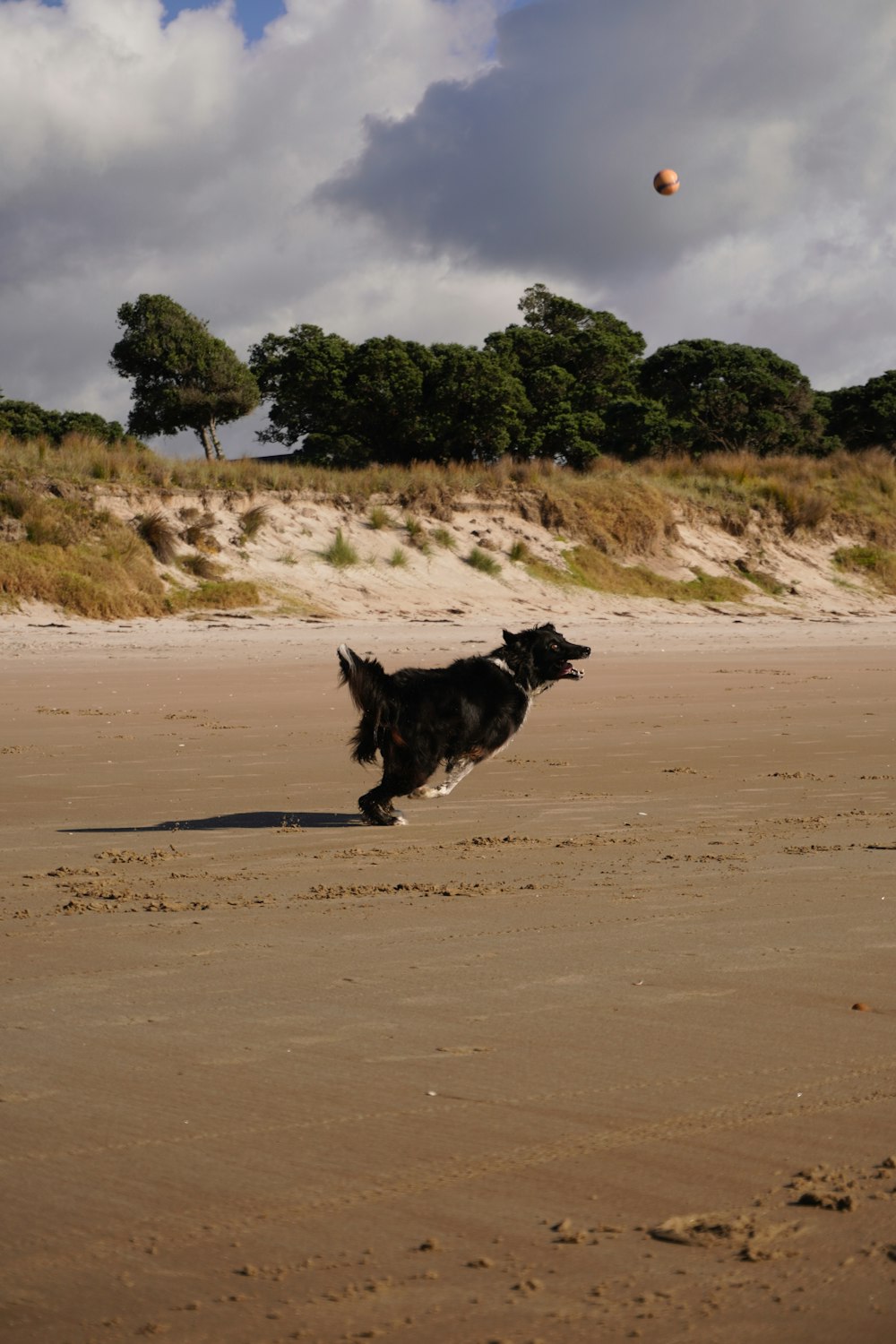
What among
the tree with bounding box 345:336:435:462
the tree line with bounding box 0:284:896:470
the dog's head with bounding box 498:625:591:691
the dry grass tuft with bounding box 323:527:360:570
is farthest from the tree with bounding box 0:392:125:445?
the dog's head with bounding box 498:625:591:691

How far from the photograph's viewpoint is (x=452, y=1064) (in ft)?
12.0

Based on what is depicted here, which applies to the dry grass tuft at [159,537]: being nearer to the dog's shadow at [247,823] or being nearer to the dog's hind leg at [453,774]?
the dog's hind leg at [453,774]

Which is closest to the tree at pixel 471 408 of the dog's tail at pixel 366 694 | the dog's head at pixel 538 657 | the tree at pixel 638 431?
the tree at pixel 638 431

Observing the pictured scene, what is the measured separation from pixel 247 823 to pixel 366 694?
0.96m

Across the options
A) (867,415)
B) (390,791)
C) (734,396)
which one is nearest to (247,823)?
(390,791)

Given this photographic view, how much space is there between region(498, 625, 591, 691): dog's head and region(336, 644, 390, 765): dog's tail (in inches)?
44.4

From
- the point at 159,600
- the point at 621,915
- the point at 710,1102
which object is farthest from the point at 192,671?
the point at 710,1102

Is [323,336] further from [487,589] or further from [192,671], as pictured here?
[192,671]

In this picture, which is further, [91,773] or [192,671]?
[192,671]

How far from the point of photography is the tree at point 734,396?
49125 millimetres

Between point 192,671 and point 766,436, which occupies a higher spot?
point 766,436

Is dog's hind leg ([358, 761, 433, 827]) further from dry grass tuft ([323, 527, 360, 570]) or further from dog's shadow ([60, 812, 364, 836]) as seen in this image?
dry grass tuft ([323, 527, 360, 570])

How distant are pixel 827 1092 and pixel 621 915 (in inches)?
77.3

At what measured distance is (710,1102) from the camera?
336 cm
